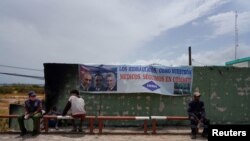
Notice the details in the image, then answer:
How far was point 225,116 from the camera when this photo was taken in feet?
44.2

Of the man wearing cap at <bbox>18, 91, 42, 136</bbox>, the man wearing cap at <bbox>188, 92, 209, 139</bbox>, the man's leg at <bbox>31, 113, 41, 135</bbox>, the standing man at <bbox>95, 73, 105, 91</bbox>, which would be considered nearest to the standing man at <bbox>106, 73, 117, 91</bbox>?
the standing man at <bbox>95, 73, 105, 91</bbox>

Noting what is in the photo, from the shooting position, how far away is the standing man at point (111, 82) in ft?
43.3

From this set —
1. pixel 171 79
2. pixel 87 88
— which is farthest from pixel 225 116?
pixel 87 88

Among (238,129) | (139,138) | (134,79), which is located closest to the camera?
(238,129)

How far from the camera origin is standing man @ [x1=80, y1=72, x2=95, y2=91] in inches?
520

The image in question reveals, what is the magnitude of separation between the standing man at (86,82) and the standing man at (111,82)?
2.09 ft

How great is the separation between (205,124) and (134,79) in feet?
11.3

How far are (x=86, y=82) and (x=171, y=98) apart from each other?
3.43m

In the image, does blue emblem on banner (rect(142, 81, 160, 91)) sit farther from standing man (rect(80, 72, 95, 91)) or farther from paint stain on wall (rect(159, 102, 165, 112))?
standing man (rect(80, 72, 95, 91))

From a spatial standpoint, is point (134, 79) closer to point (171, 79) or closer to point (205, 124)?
point (171, 79)

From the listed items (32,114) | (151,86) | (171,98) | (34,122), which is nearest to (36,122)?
(34,122)

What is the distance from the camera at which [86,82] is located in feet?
43.4

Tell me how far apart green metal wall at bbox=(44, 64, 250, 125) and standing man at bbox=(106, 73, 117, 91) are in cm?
31

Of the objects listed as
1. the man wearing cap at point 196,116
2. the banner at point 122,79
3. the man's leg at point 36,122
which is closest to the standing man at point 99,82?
the banner at point 122,79
